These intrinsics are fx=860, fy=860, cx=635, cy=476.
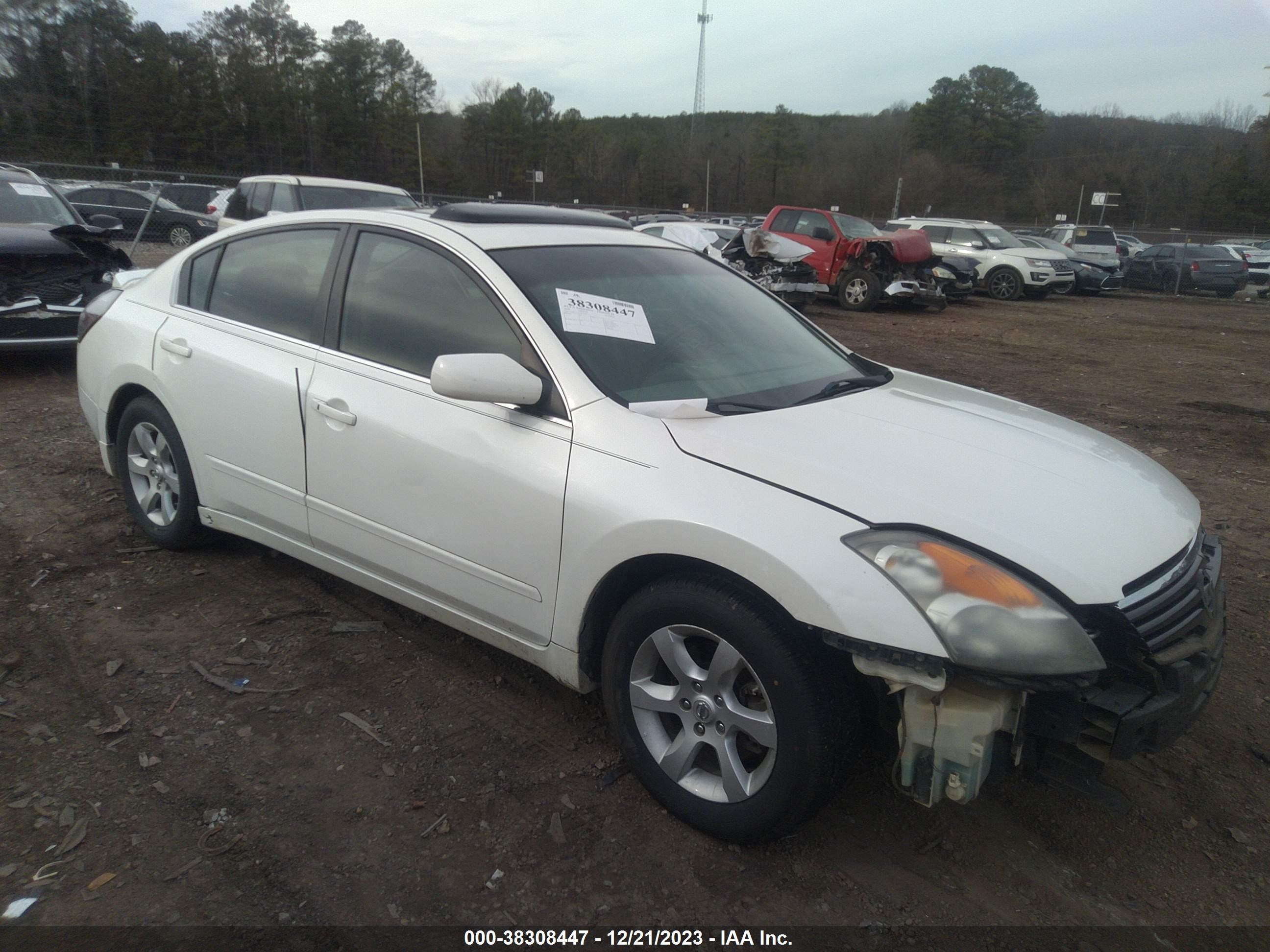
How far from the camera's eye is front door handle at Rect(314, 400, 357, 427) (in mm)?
3006

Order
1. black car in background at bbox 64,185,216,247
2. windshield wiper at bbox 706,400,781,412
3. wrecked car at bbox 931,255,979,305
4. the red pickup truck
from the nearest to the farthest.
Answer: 1. windshield wiper at bbox 706,400,781,412
2. the red pickup truck
3. wrecked car at bbox 931,255,979,305
4. black car in background at bbox 64,185,216,247

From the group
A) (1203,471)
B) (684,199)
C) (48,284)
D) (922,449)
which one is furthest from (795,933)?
(684,199)

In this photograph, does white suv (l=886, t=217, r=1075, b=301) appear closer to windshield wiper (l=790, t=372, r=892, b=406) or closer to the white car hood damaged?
windshield wiper (l=790, t=372, r=892, b=406)

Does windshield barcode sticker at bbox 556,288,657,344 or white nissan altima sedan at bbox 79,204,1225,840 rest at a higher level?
windshield barcode sticker at bbox 556,288,657,344

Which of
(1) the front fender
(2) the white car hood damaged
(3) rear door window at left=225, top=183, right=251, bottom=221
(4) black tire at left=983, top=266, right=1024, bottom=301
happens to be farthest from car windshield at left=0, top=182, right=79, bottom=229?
(4) black tire at left=983, top=266, right=1024, bottom=301

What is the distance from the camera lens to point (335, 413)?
10.0 ft

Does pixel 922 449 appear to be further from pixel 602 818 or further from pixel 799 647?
pixel 602 818

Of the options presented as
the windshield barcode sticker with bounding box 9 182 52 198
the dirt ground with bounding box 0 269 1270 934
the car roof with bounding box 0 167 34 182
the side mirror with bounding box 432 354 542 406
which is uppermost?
the car roof with bounding box 0 167 34 182

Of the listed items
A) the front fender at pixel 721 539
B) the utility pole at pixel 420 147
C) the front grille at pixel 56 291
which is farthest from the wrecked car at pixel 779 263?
the utility pole at pixel 420 147

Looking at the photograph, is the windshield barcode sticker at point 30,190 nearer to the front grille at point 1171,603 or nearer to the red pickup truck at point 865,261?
the front grille at point 1171,603

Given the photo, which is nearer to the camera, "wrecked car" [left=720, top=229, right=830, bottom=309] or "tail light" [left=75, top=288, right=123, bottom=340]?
"tail light" [left=75, top=288, right=123, bottom=340]

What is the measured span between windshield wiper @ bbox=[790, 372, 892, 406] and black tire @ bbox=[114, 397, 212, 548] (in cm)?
267

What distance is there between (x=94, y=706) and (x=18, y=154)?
30129 millimetres

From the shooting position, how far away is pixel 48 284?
7367mm
